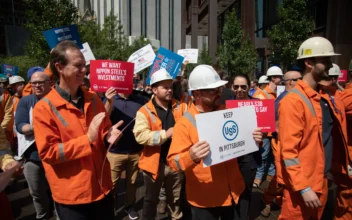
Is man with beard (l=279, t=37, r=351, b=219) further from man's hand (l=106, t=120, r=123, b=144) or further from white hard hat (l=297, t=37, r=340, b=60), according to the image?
man's hand (l=106, t=120, r=123, b=144)

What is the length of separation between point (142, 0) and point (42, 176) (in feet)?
169

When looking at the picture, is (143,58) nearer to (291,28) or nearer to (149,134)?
(149,134)

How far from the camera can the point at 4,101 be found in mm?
5770

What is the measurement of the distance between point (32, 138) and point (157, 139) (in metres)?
1.67

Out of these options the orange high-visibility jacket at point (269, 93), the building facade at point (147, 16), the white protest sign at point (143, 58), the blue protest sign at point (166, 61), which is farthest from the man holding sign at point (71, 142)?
the building facade at point (147, 16)

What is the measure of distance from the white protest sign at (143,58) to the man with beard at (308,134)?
335 cm

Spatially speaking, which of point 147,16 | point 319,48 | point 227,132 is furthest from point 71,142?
point 147,16

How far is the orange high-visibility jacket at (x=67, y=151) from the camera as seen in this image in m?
2.13

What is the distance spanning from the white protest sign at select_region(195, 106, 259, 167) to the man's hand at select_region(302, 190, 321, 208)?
58 centimetres

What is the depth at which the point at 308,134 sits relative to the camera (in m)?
2.44

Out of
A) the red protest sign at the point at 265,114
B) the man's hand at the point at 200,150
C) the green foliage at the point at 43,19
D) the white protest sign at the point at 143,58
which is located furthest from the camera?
the green foliage at the point at 43,19

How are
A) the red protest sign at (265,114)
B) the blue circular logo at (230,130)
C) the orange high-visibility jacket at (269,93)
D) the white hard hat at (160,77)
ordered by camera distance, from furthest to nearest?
1. the orange high-visibility jacket at (269,93)
2. the white hard hat at (160,77)
3. the red protest sign at (265,114)
4. the blue circular logo at (230,130)

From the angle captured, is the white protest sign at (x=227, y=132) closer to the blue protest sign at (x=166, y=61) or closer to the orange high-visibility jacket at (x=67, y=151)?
the orange high-visibility jacket at (x=67, y=151)

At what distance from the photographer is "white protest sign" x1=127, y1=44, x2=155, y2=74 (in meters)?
5.47
